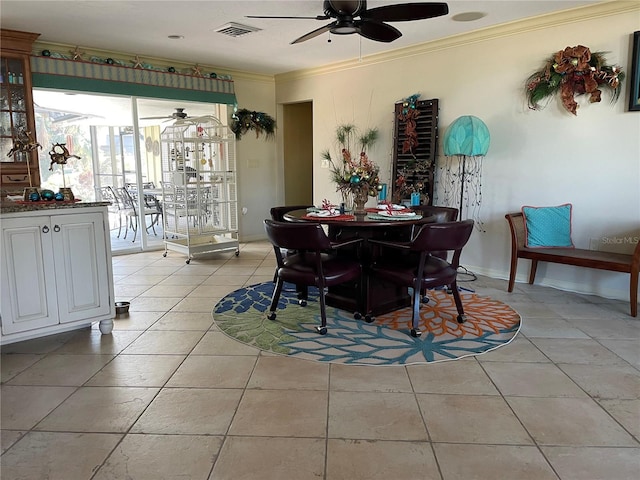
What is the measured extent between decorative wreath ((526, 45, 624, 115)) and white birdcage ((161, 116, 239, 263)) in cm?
376

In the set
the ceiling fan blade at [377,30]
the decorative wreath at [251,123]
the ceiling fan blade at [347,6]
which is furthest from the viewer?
the decorative wreath at [251,123]

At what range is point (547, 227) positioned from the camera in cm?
419

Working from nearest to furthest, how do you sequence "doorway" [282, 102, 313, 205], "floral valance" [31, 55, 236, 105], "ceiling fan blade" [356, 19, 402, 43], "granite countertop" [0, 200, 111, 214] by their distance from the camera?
"granite countertop" [0, 200, 111, 214]
"ceiling fan blade" [356, 19, 402, 43]
"floral valance" [31, 55, 236, 105]
"doorway" [282, 102, 313, 205]

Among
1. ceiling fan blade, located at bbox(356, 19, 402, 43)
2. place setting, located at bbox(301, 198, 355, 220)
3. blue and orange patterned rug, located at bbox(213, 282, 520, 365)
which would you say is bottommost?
blue and orange patterned rug, located at bbox(213, 282, 520, 365)

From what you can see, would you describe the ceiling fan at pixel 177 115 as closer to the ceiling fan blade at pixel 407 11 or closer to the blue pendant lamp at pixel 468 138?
the blue pendant lamp at pixel 468 138

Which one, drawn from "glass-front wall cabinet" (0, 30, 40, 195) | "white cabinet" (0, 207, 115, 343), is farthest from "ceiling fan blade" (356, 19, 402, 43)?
"glass-front wall cabinet" (0, 30, 40, 195)

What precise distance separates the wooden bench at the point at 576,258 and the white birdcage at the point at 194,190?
3.55m

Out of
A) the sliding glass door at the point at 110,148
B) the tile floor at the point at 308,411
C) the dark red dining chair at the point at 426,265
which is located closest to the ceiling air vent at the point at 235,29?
the sliding glass door at the point at 110,148

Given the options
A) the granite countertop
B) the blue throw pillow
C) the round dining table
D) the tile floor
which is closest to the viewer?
the tile floor

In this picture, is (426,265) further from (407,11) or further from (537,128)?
(537,128)

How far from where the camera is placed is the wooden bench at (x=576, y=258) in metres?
3.49

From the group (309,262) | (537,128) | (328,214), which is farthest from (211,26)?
(537,128)

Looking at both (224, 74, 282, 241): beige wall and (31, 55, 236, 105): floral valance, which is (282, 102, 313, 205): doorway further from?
(31, 55, 236, 105): floral valance

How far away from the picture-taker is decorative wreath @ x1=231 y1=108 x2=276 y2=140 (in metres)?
6.81
